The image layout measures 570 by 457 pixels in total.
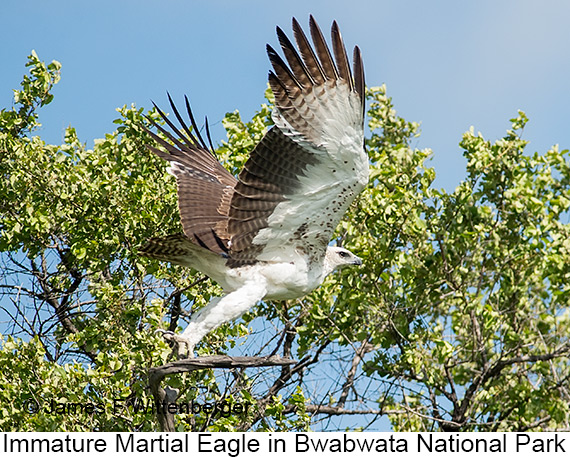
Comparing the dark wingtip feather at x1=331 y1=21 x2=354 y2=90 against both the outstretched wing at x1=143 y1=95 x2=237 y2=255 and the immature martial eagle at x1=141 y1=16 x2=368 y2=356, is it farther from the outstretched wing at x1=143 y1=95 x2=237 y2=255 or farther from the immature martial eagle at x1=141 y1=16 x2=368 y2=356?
the outstretched wing at x1=143 y1=95 x2=237 y2=255

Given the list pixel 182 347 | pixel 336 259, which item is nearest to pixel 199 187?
pixel 336 259

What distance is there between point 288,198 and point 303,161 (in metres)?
0.34

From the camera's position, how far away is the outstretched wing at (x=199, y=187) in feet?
25.0

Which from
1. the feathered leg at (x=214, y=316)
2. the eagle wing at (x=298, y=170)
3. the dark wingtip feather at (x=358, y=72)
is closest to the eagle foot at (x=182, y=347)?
the feathered leg at (x=214, y=316)

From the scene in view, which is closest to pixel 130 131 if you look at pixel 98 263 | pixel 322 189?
pixel 98 263

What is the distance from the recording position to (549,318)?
11.4 meters

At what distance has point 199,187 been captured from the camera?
8.40 meters

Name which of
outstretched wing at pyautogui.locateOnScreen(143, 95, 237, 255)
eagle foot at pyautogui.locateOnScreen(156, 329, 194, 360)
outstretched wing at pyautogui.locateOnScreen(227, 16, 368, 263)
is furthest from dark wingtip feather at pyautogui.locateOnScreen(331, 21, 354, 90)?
eagle foot at pyautogui.locateOnScreen(156, 329, 194, 360)

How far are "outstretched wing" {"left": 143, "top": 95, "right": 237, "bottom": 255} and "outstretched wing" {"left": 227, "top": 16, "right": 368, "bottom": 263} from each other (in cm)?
32

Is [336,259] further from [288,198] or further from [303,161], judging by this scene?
[303,161]

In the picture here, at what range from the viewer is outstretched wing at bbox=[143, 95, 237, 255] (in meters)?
7.63

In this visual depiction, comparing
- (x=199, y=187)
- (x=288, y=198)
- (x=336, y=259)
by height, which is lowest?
(x=336, y=259)

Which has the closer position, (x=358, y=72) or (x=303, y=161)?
(x=358, y=72)

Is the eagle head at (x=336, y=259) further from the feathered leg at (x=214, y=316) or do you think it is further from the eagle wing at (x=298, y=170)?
the feathered leg at (x=214, y=316)
